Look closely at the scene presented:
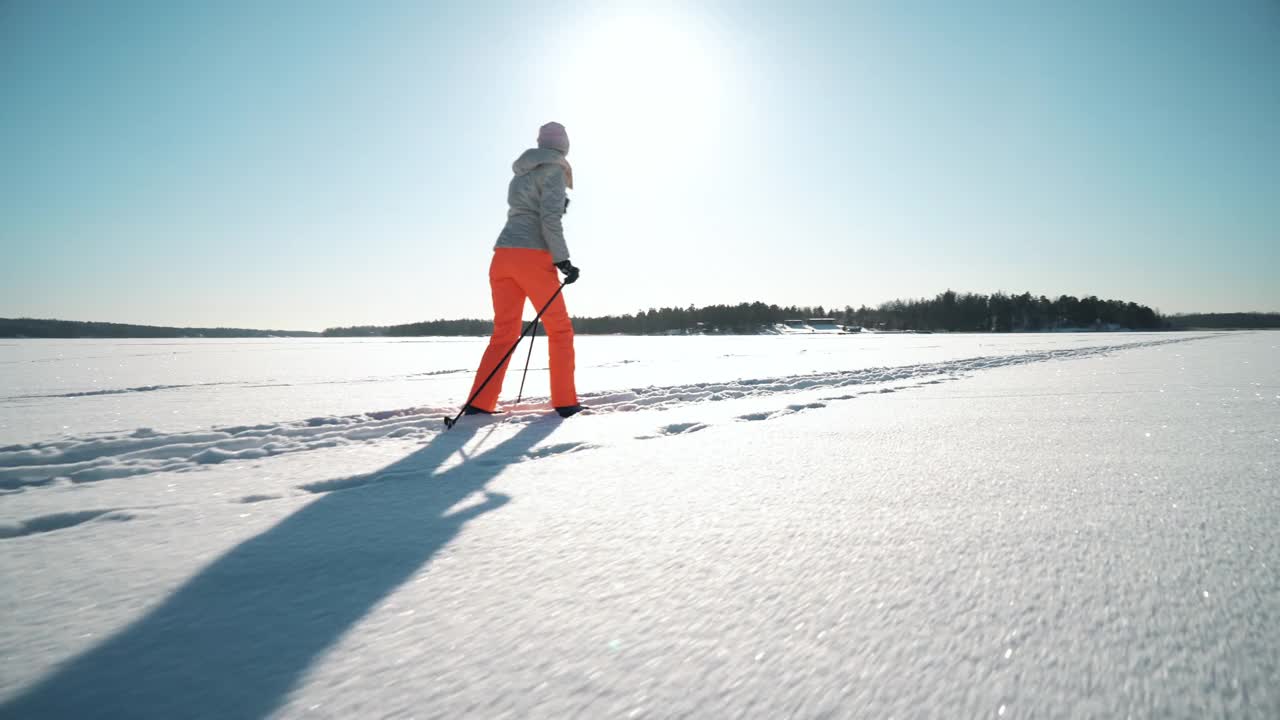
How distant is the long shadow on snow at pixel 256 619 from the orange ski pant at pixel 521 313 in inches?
61.5

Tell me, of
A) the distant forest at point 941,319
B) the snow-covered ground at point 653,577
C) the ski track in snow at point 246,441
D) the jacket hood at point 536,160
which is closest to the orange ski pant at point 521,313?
the ski track in snow at point 246,441

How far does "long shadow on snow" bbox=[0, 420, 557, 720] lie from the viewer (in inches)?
21.0

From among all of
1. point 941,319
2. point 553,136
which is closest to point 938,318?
point 941,319

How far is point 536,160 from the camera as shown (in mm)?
2996

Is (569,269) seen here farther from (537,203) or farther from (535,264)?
(537,203)

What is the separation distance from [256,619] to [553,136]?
9.49 feet

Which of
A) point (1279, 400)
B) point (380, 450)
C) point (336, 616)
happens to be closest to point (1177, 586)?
point (336, 616)

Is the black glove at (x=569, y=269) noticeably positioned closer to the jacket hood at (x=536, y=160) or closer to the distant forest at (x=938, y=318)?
the jacket hood at (x=536, y=160)

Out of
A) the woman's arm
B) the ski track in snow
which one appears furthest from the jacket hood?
the ski track in snow

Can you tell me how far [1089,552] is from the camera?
81 cm

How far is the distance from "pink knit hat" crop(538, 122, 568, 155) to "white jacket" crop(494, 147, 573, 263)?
0.05m

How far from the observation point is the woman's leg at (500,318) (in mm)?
2846

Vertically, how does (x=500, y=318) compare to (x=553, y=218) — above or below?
below

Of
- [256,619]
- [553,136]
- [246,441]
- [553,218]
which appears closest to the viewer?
[256,619]
